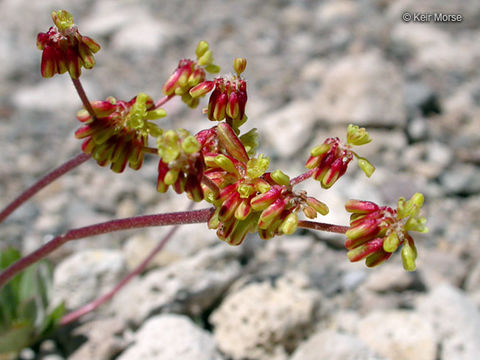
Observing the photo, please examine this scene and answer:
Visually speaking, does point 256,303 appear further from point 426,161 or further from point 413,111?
point 413,111

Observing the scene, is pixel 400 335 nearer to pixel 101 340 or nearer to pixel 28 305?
pixel 101 340

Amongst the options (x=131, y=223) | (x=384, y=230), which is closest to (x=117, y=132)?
(x=131, y=223)

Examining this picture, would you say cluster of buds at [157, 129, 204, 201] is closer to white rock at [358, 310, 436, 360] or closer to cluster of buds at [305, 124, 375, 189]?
cluster of buds at [305, 124, 375, 189]

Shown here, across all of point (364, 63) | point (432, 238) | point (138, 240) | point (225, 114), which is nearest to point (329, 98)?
point (364, 63)

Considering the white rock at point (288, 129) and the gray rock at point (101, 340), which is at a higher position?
the white rock at point (288, 129)

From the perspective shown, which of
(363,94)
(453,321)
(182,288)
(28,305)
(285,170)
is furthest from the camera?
(363,94)
